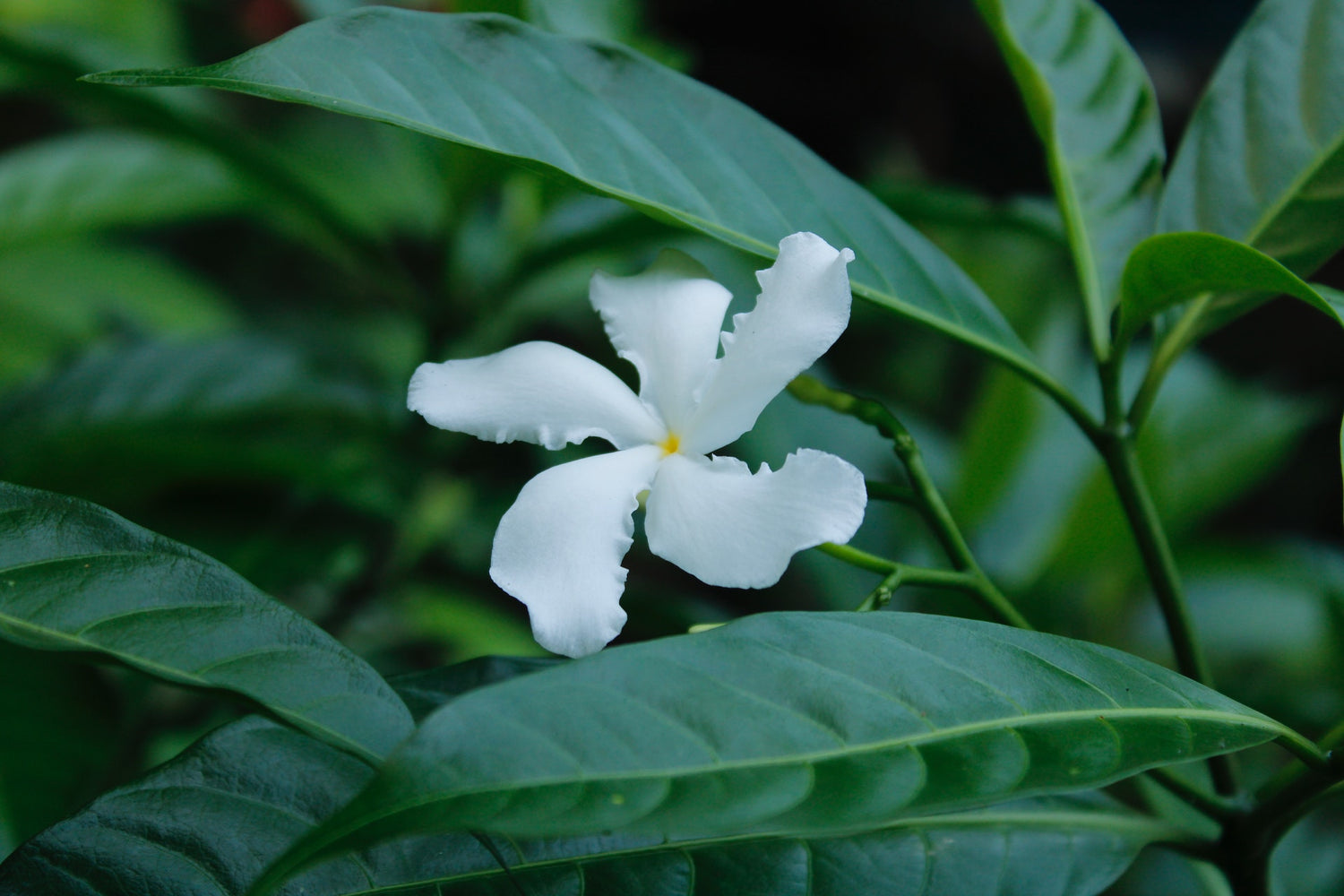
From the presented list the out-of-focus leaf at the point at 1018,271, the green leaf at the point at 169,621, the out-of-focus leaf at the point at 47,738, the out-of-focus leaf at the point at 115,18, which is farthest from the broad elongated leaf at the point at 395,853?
the out-of-focus leaf at the point at 115,18

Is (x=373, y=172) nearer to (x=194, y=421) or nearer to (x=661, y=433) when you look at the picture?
(x=194, y=421)

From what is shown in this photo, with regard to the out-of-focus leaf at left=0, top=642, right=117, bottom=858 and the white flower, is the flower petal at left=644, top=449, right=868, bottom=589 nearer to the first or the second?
the white flower

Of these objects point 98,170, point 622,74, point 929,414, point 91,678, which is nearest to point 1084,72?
point 622,74

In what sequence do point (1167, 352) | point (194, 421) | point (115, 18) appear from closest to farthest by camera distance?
point (1167, 352) < point (194, 421) < point (115, 18)

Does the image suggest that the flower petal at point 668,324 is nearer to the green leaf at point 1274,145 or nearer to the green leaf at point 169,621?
the green leaf at point 169,621

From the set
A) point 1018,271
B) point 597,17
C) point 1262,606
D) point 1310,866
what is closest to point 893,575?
point 597,17

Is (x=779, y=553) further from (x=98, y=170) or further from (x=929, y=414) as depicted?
(x=929, y=414)

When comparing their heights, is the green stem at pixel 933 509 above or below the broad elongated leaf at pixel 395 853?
above
